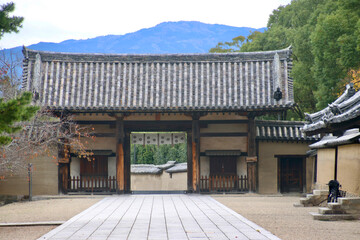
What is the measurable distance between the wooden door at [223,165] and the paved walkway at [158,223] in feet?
15.0

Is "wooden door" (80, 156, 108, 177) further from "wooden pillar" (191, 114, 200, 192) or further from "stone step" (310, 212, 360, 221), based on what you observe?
"stone step" (310, 212, 360, 221)

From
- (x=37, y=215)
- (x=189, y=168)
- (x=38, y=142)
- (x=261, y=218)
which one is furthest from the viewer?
(x=189, y=168)

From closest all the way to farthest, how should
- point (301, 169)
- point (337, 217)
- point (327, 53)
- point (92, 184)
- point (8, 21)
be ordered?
point (8, 21)
point (337, 217)
point (92, 184)
point (301, 169)
point (327, 53)

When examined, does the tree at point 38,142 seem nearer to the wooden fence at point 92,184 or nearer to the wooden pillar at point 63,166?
the wooden pillar at point 63,166

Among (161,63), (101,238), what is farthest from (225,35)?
(101,238)

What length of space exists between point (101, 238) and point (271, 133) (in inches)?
512

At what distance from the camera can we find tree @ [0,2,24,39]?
8195 millimetres

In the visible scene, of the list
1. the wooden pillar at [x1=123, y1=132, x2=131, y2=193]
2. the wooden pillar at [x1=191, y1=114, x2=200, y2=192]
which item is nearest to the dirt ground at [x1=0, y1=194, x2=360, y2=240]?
the wooden pillar at [x1=191, y1=114, x2=200, y2=192]

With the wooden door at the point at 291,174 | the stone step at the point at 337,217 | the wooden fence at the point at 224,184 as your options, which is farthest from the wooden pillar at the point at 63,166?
the stone step at the point at 337,217

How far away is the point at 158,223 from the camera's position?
36.6ft

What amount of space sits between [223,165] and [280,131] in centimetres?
296

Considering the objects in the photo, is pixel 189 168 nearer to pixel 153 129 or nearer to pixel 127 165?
pixel 153 129

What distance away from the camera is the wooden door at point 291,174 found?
20844 millimetres

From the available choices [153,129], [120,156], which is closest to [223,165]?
[153,129]
